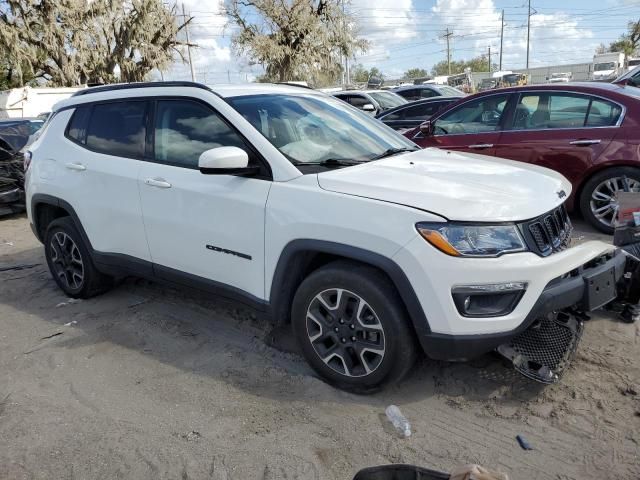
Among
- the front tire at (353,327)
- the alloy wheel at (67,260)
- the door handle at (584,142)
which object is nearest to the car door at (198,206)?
the front tire at (353,327)

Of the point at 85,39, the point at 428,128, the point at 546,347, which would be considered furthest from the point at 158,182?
the point at 85,39

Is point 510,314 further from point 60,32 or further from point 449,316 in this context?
point 60,32

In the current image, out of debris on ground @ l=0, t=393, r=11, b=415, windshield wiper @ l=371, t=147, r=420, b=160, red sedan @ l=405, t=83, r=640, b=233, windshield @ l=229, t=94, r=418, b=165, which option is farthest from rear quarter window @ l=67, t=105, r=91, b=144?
red sedan @ l=405, t=83, r=640, b=233

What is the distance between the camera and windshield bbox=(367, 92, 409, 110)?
14656 millimetres

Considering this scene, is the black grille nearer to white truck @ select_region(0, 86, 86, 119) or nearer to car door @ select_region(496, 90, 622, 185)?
car door @ select_region(496, 90, 622, 185)

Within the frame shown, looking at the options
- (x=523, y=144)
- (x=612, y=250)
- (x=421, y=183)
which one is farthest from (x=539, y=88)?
(x=421, y=183)

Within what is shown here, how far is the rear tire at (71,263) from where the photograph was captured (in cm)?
460

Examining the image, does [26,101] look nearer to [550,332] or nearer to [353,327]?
[353,327]

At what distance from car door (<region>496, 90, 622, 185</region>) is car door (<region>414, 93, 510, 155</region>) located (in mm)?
153

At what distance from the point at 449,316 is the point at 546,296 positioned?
1.68 ft

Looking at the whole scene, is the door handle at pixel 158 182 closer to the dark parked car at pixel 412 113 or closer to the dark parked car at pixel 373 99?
the dark parked car at pixel 412 113

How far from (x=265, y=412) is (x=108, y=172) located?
2.27 meters

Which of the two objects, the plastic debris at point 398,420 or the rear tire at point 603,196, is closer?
the plastic debris at point 398,420

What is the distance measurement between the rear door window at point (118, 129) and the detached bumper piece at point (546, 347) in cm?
290
